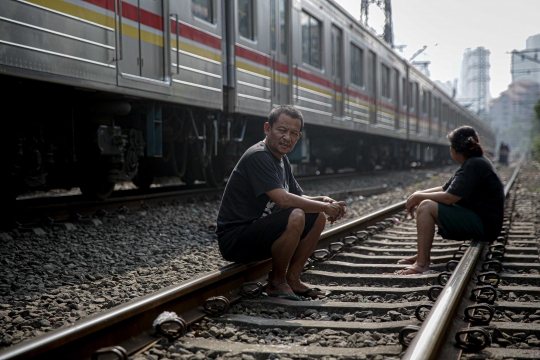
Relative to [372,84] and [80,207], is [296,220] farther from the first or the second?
[372,84]

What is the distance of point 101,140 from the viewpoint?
611 cm

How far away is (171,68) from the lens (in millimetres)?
6320

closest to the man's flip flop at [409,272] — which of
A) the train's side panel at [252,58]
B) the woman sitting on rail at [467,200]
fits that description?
the woman sitting on rail at [467,200]

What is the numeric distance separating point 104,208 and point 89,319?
4.15 meters

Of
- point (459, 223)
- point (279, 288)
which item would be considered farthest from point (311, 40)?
point (279, 288)

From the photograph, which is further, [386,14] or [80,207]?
[386,14]

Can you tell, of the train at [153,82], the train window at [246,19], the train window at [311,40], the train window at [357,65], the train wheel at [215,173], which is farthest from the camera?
the train window at [357,65]

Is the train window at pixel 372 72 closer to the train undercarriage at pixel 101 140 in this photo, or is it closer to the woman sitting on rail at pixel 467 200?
the train undercarriage at pixel 101 140

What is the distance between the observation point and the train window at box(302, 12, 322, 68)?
1010 centimetres

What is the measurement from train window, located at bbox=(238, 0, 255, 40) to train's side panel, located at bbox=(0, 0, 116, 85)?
2.83 meters

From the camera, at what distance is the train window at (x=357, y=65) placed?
12899mm

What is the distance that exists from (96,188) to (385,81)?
10.8 metres

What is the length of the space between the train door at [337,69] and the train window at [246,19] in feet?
11.6

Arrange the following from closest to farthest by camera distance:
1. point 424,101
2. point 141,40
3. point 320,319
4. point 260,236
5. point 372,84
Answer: point 320,319
point 260,236
point 141,40
point 372,84
point 424,101
